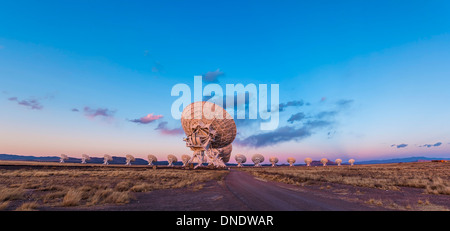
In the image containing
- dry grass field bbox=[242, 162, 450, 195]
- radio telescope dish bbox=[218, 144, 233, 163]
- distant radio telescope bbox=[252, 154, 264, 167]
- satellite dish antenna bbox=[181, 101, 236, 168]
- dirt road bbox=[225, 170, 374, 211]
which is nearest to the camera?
dirt road bbox=[225, 170, 374, 211]

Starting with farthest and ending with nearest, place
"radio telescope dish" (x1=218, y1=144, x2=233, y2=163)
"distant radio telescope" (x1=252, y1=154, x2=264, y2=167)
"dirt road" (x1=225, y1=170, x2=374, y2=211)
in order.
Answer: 1. "distant radio telescope" (x1=252, y1=154, x2=264, y2=167)
2. "radio telescope dish" (x1=218, y1=144, x2=233, y2=163)
3. "dirt road" (x1=225, y1=170, x2=374, y2=211)

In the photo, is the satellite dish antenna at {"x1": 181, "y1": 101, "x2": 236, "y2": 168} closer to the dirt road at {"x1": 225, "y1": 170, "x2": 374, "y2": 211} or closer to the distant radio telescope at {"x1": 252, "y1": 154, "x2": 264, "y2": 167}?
the dirt road at {"x1": 225, "y1": 170, "x2": 374, "y2": 211}

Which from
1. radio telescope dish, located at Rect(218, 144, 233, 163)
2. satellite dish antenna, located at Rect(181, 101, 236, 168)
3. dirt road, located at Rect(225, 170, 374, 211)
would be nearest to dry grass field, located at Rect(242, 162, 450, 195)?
dirt road, located at Rect(225, 170, 374, 211)

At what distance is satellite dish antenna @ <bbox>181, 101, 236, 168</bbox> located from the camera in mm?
47906

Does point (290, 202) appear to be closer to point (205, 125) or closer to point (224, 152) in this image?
point (205, 125)

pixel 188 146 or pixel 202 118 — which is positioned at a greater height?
pixel 202 118

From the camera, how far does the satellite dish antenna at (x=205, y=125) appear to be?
4791 cm

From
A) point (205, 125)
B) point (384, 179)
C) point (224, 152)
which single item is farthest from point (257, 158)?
point (384, 179)
